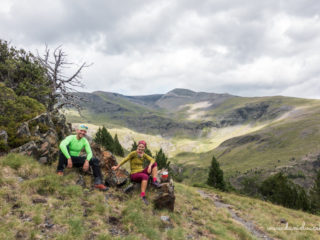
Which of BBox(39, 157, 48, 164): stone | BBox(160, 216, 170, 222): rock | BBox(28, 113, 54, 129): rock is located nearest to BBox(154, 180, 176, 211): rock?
BBox(160, 216, 170, 222): rock

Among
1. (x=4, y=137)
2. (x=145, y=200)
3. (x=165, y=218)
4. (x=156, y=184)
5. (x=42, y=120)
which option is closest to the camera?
(x=165, y=218)

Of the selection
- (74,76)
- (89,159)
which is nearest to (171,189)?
(89,159)

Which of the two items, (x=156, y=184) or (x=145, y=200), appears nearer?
(x=145, y=200)

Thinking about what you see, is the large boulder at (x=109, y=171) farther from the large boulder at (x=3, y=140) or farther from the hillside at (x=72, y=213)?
the large boulder at (x=3, y=140)

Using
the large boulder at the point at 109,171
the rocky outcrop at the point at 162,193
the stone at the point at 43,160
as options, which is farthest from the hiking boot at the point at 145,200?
the stone at the point at 43,160

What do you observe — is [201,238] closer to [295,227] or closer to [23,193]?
[23,193]

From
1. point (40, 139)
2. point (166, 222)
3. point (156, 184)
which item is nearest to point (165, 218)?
point (166, 222)

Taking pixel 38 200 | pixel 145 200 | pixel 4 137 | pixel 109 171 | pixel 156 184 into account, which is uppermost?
pixel 4 137

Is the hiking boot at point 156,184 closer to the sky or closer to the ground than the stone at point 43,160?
closer to the ground

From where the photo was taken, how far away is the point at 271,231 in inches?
496

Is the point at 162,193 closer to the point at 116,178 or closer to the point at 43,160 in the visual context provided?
the point at 116,178

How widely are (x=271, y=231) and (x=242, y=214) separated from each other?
3465 millimetres

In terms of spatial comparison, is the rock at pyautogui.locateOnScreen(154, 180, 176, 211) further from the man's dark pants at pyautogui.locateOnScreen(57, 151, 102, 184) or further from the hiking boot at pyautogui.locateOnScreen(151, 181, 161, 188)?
the man's dark pants at pyautogui.locateOnScreen(57, 151, 102, 184)

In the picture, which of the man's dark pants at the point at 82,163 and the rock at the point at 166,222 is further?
the man's dark pants at the point at 82,163
